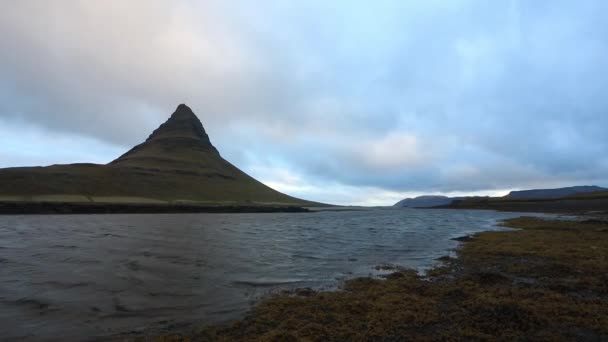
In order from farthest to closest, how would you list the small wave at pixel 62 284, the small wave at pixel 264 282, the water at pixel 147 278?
1. the small wave at pixel 264 282
2. the small wave at pixel 62 284
3. the water at pixel 147 278

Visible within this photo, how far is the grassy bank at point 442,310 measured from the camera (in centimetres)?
1012

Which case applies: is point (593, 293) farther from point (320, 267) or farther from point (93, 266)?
point (93, 266)

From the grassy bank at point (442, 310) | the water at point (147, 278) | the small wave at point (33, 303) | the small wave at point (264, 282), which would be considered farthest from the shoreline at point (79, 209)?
the grassy bank at point (442, 310)

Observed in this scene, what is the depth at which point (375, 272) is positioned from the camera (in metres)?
20.6

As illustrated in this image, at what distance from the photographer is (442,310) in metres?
12.3

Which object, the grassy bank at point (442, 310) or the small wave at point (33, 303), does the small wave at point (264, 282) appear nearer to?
the grassy bank at point (442, 310)

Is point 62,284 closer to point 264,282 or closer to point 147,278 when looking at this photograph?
point 147,278

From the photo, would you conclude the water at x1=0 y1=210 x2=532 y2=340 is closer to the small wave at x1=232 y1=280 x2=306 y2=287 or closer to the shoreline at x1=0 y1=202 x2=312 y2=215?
the small wave at x1=232 y1=280 x2=306 y2=287

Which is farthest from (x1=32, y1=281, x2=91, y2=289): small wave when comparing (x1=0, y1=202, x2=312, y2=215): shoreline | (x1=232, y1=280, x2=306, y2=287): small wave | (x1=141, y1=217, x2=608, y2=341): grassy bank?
(x1=0, y1=202, x2=312, y2=215): shoreline

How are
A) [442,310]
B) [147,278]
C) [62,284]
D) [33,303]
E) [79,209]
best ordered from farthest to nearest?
1. [79,209]
2. [147,278]
3. [62,284]
4. [33,303]
5. [442,310]

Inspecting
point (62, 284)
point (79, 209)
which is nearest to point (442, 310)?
point (62, 284)

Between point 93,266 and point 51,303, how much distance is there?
8678mm

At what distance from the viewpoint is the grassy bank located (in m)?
10.1

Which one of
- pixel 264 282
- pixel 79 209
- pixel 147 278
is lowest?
pixel 264 282
